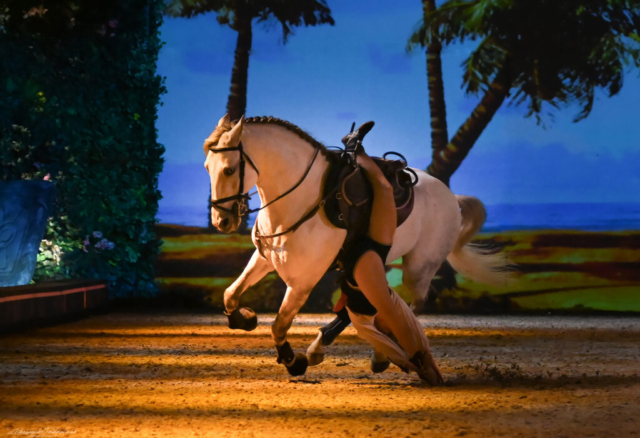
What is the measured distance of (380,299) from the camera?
4812 mm

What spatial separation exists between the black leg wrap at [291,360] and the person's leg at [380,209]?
2.43 ft

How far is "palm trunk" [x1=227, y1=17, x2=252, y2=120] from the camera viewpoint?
36.4ft

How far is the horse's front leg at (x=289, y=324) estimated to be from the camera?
477 centimetres

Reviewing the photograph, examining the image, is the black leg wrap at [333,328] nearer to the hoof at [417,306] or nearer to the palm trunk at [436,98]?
the hoof at [417,306]

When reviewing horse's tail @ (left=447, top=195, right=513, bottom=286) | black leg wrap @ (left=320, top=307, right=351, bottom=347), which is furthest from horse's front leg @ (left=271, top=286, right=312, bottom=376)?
horse's tail @ (left=447, top=195, right=513, bottom=286)

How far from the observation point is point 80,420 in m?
3.79

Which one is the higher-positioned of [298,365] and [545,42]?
[545,42]

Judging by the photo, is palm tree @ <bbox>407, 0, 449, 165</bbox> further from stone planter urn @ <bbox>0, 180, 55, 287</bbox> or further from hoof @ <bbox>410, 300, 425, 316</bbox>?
stone planter urn @ <bbox>0, 180, 55, 287</bbox>

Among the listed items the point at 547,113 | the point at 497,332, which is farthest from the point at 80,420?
the point at 547,113

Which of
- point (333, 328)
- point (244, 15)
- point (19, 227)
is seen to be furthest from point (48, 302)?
point (244, 15)

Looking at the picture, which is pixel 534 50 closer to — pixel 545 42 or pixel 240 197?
pixel 545 42

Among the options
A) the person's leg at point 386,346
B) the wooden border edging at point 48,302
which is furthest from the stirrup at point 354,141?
the wooden border edging at point 48,302

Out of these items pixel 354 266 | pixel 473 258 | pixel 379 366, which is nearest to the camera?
pixel 354 266

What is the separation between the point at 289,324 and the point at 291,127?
3.70ft
